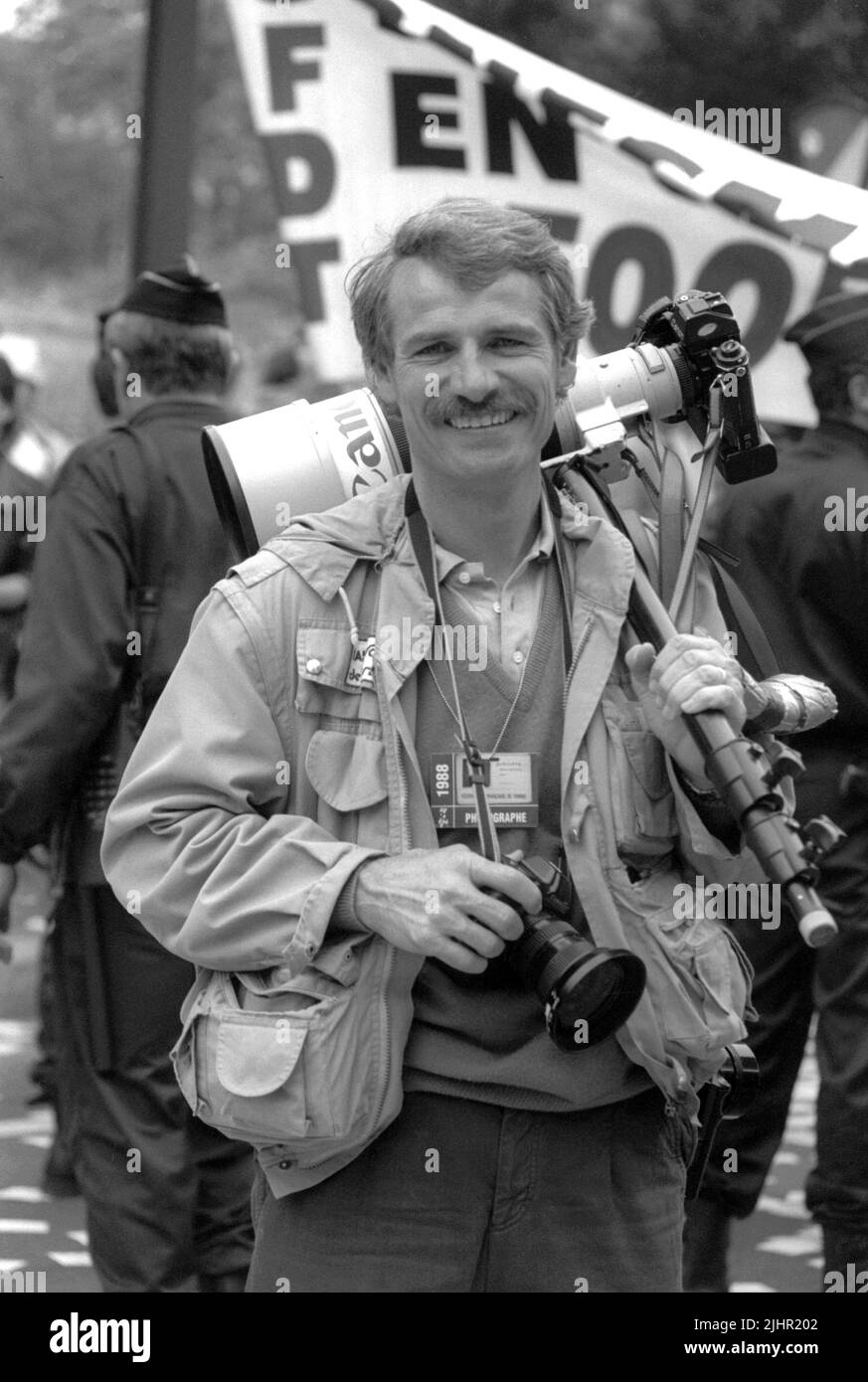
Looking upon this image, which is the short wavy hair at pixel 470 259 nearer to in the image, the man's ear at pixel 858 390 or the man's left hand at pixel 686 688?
the man's left hand at pixel 686 688

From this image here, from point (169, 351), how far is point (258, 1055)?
258cm

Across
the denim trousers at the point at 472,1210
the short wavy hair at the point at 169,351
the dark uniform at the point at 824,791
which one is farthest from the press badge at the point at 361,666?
the dark uniform at the point at 824,791

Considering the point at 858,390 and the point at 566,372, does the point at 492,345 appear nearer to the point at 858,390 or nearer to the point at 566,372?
the point at 566,372

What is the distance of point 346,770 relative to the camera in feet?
8.03

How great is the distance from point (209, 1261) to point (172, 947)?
2289 mm

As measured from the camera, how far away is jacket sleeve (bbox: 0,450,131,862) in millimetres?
4203

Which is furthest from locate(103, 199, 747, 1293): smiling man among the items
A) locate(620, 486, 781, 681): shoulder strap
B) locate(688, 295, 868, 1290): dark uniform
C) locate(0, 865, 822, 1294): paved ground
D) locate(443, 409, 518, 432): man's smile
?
locate(688, 295, 868, 1290): dark uniform

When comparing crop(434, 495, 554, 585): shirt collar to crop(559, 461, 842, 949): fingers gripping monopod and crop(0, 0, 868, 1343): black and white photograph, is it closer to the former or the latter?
crop(0, 0, 868, 1343): black and white photograph

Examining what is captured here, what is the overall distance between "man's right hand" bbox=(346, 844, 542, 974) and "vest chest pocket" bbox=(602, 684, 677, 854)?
0.64ft

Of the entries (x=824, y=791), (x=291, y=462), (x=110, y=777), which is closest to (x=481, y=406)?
(x=291, y=462)

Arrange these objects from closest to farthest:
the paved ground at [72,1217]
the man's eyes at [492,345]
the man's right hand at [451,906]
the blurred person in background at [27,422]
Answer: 1. the man's right hand at [451,906]
2. the man's eyes at [492,345]
3. the paved ground at [72,1217]
4. the blurred person in background at [27,422]

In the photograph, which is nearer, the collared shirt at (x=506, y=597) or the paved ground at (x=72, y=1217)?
the collared shirt at (x=506, y=597)

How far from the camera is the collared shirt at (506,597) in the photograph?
2.54 m

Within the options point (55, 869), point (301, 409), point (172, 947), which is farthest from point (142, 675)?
point (172, 947)
